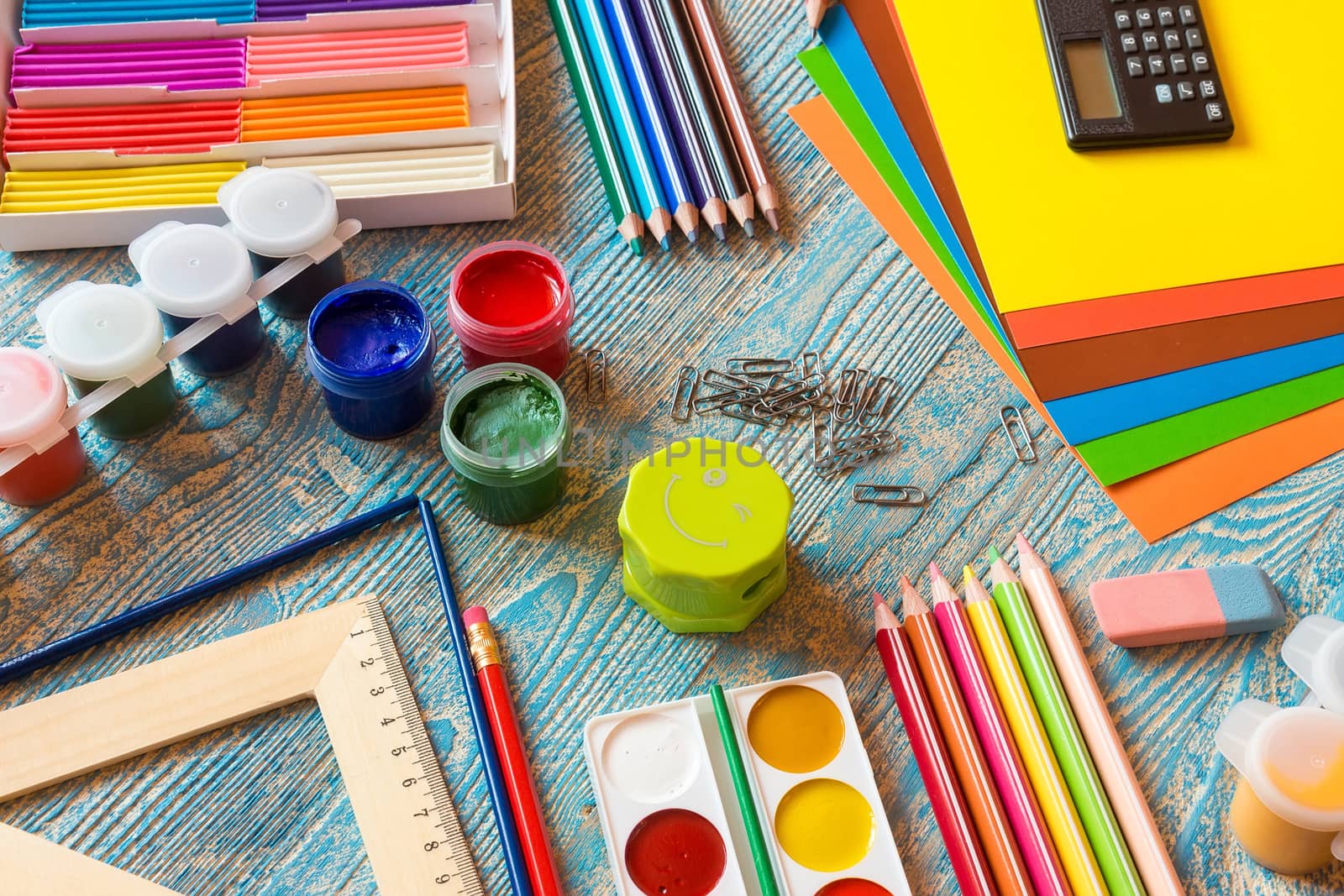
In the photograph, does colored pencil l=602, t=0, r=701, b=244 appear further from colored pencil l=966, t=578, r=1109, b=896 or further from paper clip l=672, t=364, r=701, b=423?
colored pencil l=966, t=578, r=1109, b=896

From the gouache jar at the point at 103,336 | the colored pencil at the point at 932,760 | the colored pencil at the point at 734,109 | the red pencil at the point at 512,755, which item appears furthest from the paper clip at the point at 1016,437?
the gouache jar at the point at 103,336

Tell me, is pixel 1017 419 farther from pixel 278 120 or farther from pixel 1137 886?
pixel 278 120

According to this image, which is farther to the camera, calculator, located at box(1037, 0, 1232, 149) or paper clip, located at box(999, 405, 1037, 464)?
calculator, located at box(1037, 0, 1232, 149)

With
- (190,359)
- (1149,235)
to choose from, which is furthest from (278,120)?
(1149,235)

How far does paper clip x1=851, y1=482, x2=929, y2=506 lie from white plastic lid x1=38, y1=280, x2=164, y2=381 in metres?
0.75

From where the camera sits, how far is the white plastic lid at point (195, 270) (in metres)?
1.21

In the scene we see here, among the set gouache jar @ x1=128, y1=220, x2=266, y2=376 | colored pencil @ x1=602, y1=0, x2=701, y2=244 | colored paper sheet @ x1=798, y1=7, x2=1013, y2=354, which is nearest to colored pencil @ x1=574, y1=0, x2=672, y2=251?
colored pencil @ x1=602, y1=0, x2=701, y2=244

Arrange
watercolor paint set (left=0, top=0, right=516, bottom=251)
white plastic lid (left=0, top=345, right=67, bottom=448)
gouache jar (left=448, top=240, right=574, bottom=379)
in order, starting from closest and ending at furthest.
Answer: white plastic lid (left=0, top=345, right=67, bottom=448) → gouache jar (left=448, top=240, right=574, bottom=379) → watercolor paint set (left=0, top=0, right=516, bottom=251)

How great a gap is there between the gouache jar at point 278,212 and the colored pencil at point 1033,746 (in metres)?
0.79

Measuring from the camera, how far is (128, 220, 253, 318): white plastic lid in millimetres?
1207

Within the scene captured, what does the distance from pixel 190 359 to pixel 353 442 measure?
0.67 feet

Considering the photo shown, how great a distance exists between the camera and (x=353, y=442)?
129 cm

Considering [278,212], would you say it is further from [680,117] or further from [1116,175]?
[1116,175]

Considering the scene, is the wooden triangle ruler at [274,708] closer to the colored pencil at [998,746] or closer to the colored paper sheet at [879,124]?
the colored pencil at [998,746]
